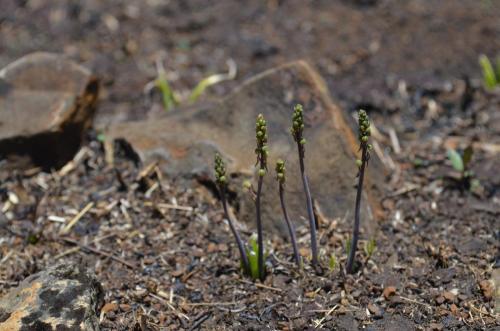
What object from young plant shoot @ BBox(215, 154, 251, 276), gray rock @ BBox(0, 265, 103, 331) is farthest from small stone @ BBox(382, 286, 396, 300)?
gray rock @ BBox(0, 265, 103, 331)

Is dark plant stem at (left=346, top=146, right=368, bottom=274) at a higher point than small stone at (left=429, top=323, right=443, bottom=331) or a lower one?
higher

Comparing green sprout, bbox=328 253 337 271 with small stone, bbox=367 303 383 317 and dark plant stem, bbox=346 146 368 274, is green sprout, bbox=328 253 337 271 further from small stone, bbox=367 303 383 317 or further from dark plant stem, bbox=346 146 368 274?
small stone, bbox=367 303 383 317

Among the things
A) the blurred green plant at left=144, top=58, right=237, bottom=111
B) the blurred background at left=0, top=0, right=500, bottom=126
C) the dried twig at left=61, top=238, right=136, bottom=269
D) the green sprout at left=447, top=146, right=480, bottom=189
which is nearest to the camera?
the dried twig at left=61, top=238, right=136, bottom=269

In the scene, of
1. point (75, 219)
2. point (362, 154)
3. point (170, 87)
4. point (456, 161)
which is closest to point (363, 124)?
point (362, 154)

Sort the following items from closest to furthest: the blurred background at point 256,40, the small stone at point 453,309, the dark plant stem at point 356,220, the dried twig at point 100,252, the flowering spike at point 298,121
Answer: the flowering spike at point 298,121 → the dark plant stem at point 356,220 → the small stone at point 453,309 → the dried twig at point 100,252 → the blurred background at point 256,40

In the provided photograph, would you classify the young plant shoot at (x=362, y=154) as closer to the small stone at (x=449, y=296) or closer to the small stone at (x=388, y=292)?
the small stone at (x=388, y=292)

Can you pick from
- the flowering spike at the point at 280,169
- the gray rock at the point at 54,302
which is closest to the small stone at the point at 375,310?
the flowering spike at the point at 280,169

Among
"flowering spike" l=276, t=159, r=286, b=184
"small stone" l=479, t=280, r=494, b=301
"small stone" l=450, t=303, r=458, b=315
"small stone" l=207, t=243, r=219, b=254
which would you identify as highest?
"flowering spike" l=276, t=159, r=286, b=184
